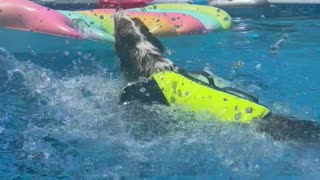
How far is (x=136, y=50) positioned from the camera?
5.02 m

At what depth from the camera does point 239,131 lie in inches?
171

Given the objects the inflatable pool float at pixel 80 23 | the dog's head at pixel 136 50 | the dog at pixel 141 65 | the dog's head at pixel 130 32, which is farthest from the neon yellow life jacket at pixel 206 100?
the inflatable pool float at pixel 80 23

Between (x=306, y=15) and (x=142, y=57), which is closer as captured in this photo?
(x=142, y=57)

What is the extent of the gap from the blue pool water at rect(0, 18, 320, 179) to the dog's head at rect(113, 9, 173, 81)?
32 centimetres

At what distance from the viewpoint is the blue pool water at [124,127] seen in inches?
158

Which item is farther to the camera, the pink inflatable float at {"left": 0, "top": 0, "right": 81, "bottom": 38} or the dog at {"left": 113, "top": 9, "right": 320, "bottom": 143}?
the pink inflatable float at {"left": 0, "top": 0, "right": 81, "bottom": 38}

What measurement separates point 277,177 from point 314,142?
17.1 inches

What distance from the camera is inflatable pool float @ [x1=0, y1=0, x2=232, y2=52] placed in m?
7.31

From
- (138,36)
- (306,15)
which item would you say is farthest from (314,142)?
(306,15)

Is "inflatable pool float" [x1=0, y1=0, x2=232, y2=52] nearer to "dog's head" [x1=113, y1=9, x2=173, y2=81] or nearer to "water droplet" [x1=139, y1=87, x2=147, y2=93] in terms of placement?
"dog's head" [x1=113, y1=9, x2=173, y2=81]

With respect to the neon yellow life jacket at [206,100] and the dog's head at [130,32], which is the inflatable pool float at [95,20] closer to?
the dog's head at [130,32]

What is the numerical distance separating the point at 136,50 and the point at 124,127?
2.43 ft

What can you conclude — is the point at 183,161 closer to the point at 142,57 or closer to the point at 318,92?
the point at 142,57

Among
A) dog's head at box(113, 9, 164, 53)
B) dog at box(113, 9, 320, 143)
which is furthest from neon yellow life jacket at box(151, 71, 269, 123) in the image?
dog's head at box(113, 9, 164, 53)
